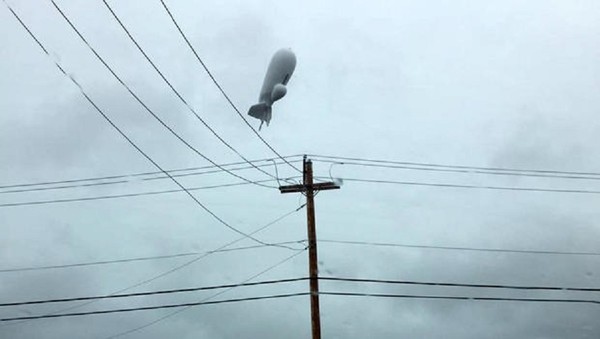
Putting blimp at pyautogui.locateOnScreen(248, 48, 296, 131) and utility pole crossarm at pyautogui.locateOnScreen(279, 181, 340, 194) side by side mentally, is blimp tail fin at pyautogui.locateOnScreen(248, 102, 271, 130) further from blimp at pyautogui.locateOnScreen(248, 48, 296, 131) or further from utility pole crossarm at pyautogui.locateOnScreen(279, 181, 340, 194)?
utility pole crossarm at pyautogui.locateOnScreen(279, 181, 340, 194)

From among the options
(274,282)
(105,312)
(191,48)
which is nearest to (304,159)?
(274,282)

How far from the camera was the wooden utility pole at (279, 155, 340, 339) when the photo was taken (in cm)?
1825

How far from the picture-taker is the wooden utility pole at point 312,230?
18250 millimetres

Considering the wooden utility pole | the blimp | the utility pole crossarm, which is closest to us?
the blimp

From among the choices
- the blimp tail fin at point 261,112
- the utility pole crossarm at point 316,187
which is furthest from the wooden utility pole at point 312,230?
the blimp tail fin at point 261,112

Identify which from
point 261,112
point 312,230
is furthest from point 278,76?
point 312,230

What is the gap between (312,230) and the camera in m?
19.0

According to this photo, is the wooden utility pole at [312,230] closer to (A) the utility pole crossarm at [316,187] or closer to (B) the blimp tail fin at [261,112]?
(A) the utility pole crossarm at [316,187]

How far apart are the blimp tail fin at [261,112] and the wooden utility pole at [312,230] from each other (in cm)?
631

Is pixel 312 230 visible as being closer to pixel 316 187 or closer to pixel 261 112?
pixel 316 187

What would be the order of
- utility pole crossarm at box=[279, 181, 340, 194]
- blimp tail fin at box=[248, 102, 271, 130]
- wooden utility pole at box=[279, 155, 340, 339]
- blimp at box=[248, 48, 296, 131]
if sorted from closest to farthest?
blimp at box=[248, 48, 296, 131] < blimp tail fin at box=[248, 102, 271, 130] < wooden utility pole at box=[279, 155, 340, 339] < utility pole crossarm at box=[279, 181, 340, 194]

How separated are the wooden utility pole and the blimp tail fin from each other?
6313mm

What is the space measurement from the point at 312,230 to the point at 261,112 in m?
6.58

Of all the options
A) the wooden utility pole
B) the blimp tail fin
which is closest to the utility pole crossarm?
the wooden utility pole
